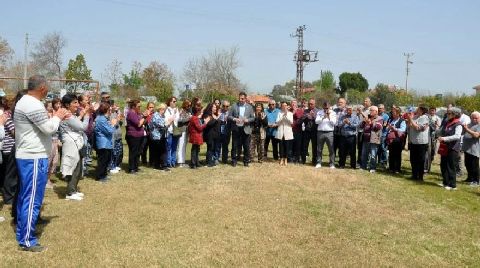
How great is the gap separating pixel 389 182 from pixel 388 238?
165 inches

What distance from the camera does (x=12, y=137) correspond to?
6.62m

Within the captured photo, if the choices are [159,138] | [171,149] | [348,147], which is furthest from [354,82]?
[159,138]

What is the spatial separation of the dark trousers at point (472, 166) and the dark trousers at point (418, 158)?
39.3 inches

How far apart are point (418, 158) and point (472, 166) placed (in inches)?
48.5

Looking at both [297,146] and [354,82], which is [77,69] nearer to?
[297,146]

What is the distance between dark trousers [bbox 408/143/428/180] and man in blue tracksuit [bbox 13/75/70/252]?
8276mm

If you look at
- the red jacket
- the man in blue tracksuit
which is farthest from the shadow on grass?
the red jacket

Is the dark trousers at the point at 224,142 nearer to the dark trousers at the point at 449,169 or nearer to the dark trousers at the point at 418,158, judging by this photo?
the dark trousers at the point at 418,158

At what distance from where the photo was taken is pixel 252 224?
6223 mm

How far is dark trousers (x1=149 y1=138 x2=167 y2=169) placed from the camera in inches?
407

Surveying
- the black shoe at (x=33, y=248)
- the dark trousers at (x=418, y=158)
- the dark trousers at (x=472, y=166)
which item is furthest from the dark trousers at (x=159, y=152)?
the dark trousers at (x=472, y=166)

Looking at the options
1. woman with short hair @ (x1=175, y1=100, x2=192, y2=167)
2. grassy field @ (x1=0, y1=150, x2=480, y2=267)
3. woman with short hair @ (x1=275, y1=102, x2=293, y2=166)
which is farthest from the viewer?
woman with short hair @ (x1=275, y1=102, x2=293, y2=166)

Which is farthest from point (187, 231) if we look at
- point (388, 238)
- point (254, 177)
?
point (254, 177)

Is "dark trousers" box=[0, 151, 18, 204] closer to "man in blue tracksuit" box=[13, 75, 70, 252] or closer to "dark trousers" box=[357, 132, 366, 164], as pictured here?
"man in blue tracksuit" box=[13, 75, 70, 252]
